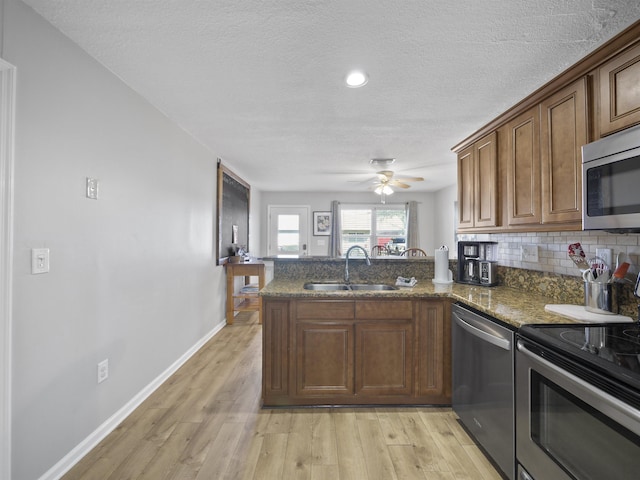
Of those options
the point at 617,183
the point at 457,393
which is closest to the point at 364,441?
the point at 457,393

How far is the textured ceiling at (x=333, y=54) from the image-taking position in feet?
4.80

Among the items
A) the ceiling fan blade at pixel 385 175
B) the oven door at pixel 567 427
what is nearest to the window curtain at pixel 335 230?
the ceiling fan blade at pixel 385 175

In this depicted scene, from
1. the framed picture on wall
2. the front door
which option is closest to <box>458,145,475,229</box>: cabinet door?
the framed picture on wall

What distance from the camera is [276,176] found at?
5395 millimetres

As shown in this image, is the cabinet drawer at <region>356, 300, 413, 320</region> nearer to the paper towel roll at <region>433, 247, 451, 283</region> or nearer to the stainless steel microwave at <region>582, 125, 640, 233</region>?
the paper towel roll at <region>433, 247, 451, 283</region>

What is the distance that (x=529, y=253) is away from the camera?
2.42 meters

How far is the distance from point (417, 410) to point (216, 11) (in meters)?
2.69

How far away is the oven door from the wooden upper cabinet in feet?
4.07

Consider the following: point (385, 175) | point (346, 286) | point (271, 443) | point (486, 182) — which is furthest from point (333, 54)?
point (385, 175)

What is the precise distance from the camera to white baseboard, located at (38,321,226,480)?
162 cm

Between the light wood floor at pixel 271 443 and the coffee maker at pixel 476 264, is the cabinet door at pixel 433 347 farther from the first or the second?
the coffee maker at pixel 476 264

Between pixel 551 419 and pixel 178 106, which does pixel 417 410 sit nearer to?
pixel 551 419

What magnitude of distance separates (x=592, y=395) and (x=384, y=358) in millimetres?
1331

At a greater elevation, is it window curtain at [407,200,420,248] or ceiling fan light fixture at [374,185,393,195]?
ceiling fan light fixture at [374,185,393,195]
